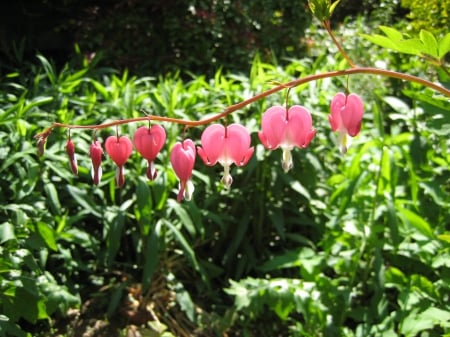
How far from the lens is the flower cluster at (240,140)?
114 cm

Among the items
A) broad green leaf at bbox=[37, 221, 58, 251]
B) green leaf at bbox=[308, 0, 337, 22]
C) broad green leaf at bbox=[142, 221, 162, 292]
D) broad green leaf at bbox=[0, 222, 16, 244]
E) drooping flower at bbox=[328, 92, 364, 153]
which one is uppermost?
green leaf at bbox=[308, 0, 337, 22]

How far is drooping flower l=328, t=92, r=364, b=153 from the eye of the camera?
1.12 metres

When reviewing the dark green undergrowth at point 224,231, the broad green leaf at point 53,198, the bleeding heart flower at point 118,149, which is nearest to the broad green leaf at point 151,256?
the dark green undergrowth at point 224,231

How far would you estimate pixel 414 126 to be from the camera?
275cm

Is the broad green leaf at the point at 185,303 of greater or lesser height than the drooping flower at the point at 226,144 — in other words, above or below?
below

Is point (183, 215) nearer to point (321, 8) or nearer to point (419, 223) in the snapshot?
point (419, 223)

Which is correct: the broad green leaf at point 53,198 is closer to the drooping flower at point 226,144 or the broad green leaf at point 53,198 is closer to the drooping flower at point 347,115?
the drooping flower at point 226,144

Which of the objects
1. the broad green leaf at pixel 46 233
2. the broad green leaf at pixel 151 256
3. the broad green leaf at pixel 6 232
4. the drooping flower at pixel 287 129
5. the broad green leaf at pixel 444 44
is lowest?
the broad green leaf at pixel 151 256

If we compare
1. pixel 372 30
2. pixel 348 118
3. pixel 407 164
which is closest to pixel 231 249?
pixel 407 164

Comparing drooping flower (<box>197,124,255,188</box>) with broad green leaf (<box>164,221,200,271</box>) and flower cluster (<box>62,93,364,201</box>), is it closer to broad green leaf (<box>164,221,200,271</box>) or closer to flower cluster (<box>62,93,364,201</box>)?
flower cluster (<box>62,93,364,201</box>)

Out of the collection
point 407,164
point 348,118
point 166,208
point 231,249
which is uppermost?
point 348,118

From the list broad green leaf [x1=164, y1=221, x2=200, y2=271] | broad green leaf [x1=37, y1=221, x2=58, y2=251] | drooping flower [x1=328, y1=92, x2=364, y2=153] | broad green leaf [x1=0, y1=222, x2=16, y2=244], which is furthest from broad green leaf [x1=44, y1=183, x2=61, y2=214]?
drooping flower [x1=328, y1=92, x2=364, y2=153]

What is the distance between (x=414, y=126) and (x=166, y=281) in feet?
4.10

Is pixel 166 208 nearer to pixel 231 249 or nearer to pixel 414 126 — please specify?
pixel 231 249
